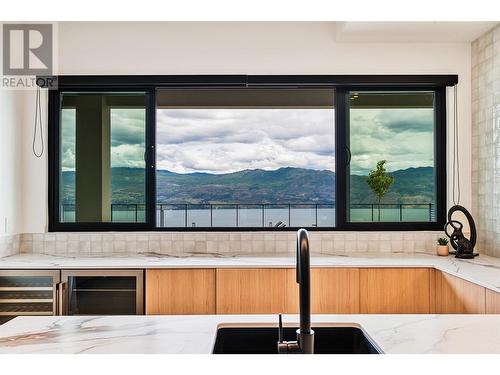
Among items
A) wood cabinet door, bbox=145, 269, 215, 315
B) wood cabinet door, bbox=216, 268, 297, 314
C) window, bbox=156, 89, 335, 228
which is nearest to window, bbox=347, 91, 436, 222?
wood cabinet door, bbox=216, 268, 297, 314

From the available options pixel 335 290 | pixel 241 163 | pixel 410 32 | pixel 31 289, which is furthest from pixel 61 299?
pixel 241 163

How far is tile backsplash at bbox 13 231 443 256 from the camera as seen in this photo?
11.3 ft

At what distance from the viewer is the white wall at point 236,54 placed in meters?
3.45

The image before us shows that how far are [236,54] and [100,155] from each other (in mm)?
1437

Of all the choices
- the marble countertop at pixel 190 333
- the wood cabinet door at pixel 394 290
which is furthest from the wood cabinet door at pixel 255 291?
the marble countertop at pixel 190 333

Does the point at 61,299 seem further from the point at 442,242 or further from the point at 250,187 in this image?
the point at 250,187

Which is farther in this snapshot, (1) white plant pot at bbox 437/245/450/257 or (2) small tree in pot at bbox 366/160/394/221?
(2) small tree in pot at bbox 366/160/394/221

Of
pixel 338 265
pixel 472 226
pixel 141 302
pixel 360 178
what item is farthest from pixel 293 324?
pixel 360 178

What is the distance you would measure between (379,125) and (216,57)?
60.3 inches

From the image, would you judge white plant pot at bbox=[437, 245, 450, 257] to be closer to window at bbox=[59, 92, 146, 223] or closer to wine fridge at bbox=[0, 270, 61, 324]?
window at bbox=[59, 92, 146, 223]

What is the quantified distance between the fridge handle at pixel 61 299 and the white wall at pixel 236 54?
79 cm

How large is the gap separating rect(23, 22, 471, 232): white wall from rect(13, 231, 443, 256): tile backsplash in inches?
9.0

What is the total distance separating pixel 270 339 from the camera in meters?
1.46

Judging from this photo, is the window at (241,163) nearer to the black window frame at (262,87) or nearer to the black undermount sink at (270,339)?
the black window frame at (262,87)
